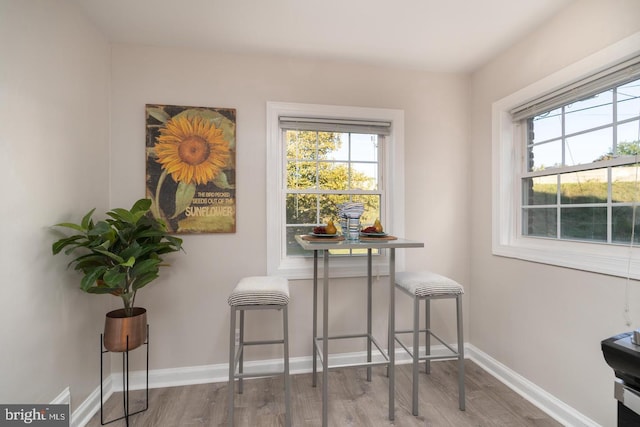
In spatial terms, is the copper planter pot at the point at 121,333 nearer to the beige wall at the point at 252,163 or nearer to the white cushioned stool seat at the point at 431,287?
the beige wall at the point at 252,163

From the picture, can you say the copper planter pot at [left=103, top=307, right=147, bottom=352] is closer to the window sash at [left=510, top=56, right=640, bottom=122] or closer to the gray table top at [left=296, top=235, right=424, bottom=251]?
the gray table top at [left=296, top=235, right=424, bottom=251]

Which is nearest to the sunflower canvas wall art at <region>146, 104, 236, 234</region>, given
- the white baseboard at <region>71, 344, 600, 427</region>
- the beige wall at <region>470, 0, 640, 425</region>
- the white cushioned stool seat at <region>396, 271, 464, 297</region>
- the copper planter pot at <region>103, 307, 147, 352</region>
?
the copper planter pot at <region>103, 307, 147, 352</region>

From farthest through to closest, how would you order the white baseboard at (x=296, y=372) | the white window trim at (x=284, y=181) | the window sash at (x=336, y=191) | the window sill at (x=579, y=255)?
the window sash at (x=336, y=191) < the white window trim at (x=284, y=181) < the white baseboard at (x=296, y=372) < the window sill at (x=579, y=255)

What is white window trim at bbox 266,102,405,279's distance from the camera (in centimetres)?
241

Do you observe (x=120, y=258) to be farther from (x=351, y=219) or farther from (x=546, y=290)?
(x=546, y=290)

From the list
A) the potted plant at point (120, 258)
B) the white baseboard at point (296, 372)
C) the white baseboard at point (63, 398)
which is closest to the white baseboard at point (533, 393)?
the white baseboard at point (296, 372)

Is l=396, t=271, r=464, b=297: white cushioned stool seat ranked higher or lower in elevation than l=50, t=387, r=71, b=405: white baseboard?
higher

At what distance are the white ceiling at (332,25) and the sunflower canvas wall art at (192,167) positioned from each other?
20.7 inches

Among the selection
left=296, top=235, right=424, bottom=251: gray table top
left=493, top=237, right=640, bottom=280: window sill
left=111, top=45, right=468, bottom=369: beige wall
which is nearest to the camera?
left=493, top=237, right=640, bottom=280: window sill

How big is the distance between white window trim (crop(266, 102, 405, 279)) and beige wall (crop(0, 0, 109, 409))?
123 cm

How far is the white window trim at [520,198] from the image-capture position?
1.58 meters

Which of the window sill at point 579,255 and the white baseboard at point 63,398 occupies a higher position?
the window sill at point 579,255

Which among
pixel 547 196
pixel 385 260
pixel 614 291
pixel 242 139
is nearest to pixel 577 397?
pixel 614 291

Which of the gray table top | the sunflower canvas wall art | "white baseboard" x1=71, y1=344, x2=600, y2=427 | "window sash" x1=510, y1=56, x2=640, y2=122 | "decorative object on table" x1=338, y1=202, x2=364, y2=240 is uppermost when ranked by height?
"window sash" x1=510, y1=56, x2=640, y2=122
